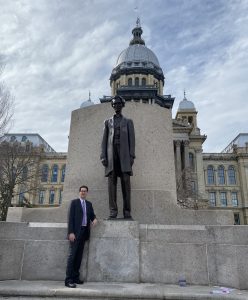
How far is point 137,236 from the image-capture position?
5.15 m

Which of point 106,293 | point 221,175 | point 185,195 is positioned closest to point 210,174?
point 221,175

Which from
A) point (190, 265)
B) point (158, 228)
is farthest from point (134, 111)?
point (190, 265)

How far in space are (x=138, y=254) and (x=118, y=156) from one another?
190cm

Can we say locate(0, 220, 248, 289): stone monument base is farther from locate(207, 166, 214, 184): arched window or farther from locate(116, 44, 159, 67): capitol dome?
locate(116, 44, 159, 67): capitol dome

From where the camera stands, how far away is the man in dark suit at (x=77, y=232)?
183 inches

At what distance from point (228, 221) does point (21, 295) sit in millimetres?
4232

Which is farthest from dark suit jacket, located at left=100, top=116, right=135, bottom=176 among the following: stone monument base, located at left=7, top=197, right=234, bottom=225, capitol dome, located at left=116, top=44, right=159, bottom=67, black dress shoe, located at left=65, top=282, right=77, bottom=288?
capitol dome, located at left=116, top=44, right=159, bottom=67

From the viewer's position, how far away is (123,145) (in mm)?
5797

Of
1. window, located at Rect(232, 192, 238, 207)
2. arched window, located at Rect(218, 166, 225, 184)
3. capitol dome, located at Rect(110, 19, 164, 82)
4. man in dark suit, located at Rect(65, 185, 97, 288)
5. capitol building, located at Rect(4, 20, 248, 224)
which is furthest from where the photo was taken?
capitol dome, located at Rect(110, 19, 164, 82)

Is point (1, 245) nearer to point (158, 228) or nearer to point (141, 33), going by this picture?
point (158, 228)

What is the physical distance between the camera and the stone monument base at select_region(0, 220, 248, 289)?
491 cm

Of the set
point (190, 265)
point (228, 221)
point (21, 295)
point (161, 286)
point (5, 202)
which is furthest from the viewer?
point (5, 202)

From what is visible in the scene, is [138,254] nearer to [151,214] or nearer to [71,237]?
[71,237]

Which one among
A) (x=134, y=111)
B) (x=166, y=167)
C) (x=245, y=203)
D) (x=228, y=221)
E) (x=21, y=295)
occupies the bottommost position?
(x=21, y=295)
